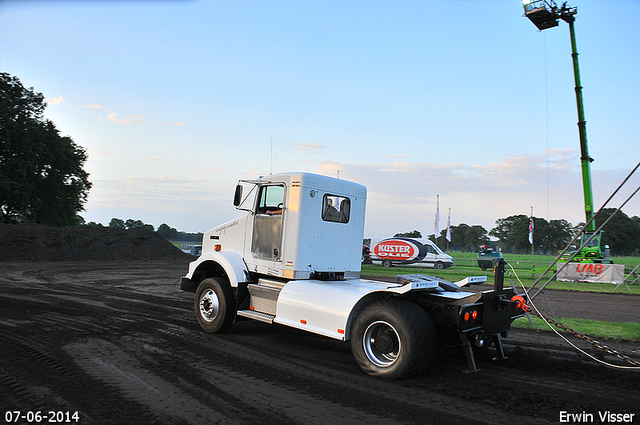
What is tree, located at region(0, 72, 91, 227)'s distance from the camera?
34500 mm

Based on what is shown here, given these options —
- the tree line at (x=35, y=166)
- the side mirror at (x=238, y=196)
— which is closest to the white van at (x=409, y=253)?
the tree line at (x=35, y=166)

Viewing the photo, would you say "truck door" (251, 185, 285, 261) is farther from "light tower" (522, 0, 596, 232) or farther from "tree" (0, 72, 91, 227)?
"tree" (0, 72, 91, 227)

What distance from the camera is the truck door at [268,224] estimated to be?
734 cm

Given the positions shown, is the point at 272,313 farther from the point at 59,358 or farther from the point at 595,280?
the point at 595,280

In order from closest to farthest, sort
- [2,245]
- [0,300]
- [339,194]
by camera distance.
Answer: [339,194]
[0,300]
[2,245]

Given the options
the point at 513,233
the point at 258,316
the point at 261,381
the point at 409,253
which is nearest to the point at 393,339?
the point at 261,381

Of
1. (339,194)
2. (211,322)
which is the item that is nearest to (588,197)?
(339,194)

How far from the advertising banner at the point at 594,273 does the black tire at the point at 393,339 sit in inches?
790

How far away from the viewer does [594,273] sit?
75.6 ft

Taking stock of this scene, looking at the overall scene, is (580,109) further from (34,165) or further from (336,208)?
(34,165)

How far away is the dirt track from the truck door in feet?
5.21

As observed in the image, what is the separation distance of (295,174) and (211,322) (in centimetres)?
323

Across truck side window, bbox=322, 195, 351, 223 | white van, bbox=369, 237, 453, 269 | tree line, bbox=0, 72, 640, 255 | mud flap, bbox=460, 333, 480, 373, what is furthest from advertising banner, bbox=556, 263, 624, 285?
mud flap, bbox=460, 333, 480, 373

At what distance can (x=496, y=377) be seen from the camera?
535 centimetres
